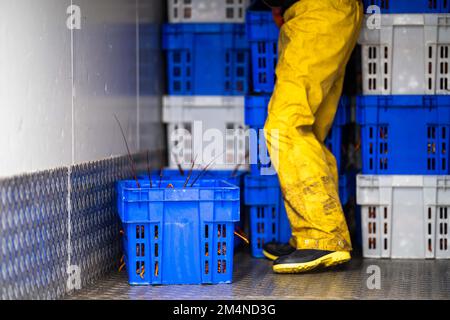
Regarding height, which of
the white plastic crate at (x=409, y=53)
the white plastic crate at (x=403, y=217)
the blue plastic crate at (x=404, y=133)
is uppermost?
the white plastic crate at (x=409, y=53)

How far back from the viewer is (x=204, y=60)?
20.4 feet

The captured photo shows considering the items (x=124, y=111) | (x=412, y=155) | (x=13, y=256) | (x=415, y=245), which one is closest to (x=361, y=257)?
(x=415, y=245)

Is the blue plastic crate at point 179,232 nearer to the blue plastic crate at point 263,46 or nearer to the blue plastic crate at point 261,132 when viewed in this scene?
the blue plastic crate at point 261,132

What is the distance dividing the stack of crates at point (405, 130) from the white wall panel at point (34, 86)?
195 centimetres

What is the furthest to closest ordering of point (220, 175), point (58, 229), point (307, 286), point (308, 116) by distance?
point (220, 175), point (308, 116), point (307, 286), point (58, 229)

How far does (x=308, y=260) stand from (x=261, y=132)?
98cm

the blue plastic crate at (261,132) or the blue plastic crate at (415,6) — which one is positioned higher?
the blue plastic crate at (415,6)

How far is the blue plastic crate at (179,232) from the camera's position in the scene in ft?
14.6

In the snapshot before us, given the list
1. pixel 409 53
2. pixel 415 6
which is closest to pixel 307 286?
pixel 409 53

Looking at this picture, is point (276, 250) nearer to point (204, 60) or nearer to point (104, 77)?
point (104, 77)

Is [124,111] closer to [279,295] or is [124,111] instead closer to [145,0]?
[145,0]

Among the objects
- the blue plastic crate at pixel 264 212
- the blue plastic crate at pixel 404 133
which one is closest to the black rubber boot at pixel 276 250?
the blue plastic crate at pixel 264 212

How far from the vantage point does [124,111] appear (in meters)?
5.31

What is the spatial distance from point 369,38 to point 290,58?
2.07 ft
